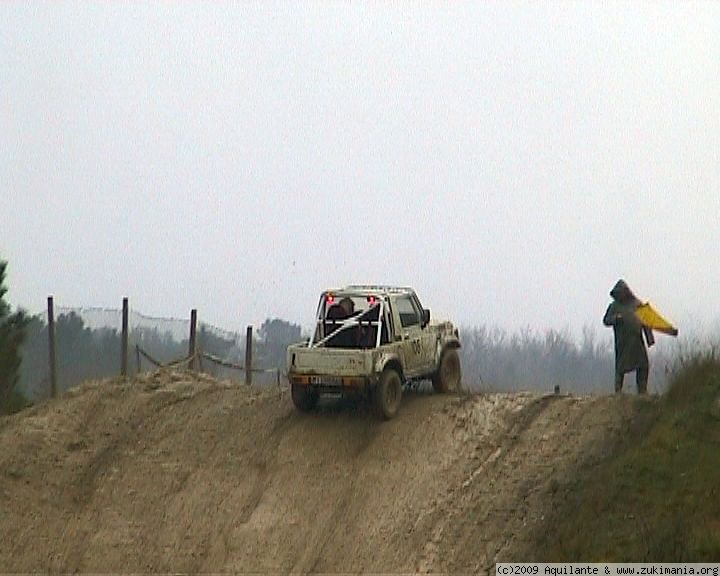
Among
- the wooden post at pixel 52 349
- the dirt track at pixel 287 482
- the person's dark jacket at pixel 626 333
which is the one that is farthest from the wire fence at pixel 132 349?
the person's dark jacket at pixel 626 333

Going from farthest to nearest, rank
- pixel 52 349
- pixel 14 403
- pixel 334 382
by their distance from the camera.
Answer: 1. pixel 14 403
2. pixel 52 349
3. pixel 334 382

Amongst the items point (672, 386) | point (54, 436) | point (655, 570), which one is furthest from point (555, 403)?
point (54, 436)

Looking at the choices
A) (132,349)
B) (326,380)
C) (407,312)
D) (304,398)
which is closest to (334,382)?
(326,380)

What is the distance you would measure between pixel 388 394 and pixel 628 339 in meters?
4.18

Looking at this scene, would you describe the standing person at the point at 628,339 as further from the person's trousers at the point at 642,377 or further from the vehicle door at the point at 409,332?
the vehicle door at the point at 409,332

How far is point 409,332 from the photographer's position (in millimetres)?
19672

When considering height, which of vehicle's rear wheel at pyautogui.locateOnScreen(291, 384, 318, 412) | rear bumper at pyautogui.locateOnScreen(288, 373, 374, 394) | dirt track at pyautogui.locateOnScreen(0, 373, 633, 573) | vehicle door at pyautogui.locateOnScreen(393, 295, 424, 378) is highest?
vehicle door at pyautogui.locateOnScreen(393, 295, 424, 378)

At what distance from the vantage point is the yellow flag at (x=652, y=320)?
1947cm

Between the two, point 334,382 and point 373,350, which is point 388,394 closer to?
point 373,350

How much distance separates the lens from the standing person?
19.2m

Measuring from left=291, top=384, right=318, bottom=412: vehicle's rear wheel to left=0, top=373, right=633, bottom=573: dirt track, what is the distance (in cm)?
21

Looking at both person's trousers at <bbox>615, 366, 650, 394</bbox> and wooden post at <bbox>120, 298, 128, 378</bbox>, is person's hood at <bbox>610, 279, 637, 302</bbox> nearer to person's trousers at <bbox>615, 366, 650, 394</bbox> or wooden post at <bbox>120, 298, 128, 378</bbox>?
person's trousers at <bbox>615, 366, 650, 394</bbox>

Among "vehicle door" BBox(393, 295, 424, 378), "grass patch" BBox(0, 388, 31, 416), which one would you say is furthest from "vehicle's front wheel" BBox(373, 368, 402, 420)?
"grass patch" BBox(0, 388, 31, 416)

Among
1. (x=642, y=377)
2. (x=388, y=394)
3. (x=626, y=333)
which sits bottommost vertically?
(x=388, y=394)
